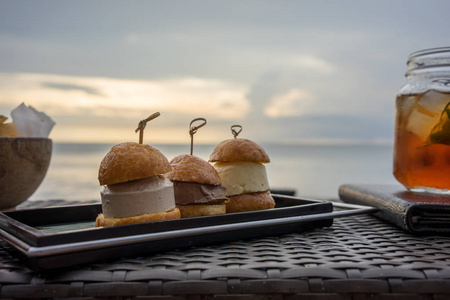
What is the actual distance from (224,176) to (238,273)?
0.71m

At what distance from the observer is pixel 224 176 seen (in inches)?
67.0

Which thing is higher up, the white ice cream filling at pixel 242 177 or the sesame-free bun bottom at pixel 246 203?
the white ice cream filling at pixel 242 177

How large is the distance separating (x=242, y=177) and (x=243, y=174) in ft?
0.05

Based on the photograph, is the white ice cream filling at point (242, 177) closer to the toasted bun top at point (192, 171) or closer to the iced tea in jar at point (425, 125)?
the toasted bun top at point (192, 171)

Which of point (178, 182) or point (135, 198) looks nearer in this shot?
point (135, 198)

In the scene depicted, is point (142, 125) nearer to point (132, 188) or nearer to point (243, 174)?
point (132, 188)

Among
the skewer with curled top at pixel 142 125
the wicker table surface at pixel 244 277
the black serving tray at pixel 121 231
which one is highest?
the skewer with curled top at pixel 142 125

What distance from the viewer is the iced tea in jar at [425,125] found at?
1.79 metres

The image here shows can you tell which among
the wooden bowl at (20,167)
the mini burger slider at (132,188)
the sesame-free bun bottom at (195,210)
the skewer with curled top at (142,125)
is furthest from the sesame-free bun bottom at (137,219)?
the wooden bowl at (20,167)

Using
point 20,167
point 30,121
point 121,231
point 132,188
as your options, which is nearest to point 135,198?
point 132,188

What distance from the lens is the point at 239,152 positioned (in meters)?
1.70

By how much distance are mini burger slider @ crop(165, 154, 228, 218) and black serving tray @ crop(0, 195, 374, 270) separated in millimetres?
179

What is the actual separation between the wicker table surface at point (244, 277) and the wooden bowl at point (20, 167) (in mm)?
690

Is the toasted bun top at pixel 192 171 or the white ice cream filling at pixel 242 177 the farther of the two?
the white ice cream filling at pixel 242 177
